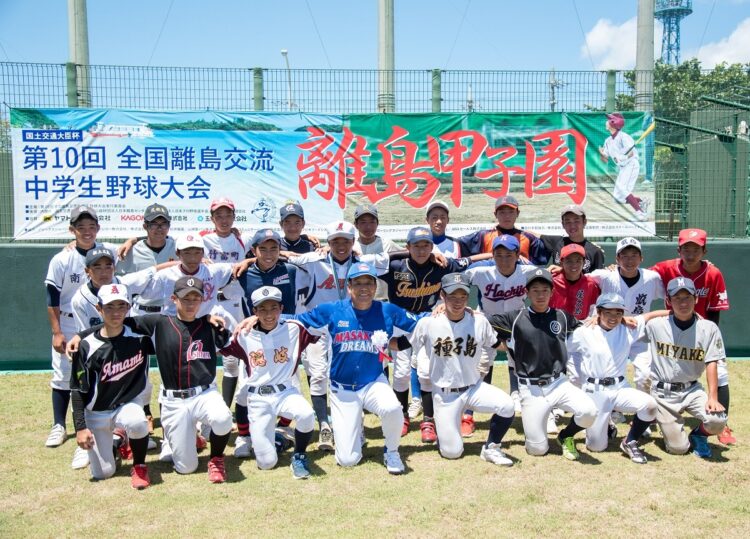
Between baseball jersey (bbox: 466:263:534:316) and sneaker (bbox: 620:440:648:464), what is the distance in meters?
1.39

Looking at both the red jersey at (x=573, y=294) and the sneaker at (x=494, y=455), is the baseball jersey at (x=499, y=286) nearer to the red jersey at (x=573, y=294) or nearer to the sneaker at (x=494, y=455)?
the red jersey at (x=573, y=294)

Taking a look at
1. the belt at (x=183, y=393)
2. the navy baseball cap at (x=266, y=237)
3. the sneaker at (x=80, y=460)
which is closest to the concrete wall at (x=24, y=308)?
the sneaker at (x=80, y=460)

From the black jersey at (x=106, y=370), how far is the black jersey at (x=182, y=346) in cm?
13

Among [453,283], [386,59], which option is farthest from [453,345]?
[386,59]

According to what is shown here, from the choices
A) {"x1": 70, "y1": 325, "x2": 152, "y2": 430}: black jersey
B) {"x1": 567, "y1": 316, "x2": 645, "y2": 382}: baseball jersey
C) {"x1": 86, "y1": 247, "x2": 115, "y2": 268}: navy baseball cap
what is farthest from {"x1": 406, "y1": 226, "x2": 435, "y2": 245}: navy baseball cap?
{"x1": 86, "y1": 247, "x2": 115, "y2": 268}: navy baseball cap

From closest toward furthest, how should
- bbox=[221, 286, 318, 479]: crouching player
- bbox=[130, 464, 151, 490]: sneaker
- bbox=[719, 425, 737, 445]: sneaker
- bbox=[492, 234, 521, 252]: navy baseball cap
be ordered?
bbox=[130, 464, 151, 490]: sneaker < bbox=[221, 286, 318, 479]: crouching player < bbox=[719, 425, 737, 445]: sneaker < bbox=[492, 234, 521, 252]: navy baseball cap

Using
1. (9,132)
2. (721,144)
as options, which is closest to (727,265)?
(721,144)

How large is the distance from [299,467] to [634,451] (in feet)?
7.90

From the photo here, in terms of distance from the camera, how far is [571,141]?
27.1 ft

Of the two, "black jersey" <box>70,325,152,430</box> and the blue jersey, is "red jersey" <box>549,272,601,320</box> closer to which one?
the blue jersey

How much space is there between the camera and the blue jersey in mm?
4844

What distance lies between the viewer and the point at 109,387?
4.53 m

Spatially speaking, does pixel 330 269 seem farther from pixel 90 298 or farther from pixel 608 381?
pixel 608 381

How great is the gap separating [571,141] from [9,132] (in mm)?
6738
